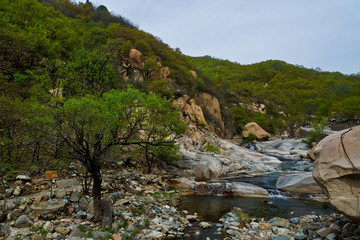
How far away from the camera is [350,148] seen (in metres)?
5.95

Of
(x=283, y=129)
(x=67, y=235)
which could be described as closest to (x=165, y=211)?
(x=67, y=235)

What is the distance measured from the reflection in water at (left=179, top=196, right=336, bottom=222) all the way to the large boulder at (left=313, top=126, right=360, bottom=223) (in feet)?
14.4

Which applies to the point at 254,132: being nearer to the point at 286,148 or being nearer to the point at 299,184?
the point at 286,148

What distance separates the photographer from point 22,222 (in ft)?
21.0

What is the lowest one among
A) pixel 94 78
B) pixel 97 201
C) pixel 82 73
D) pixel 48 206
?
pixel 48 206

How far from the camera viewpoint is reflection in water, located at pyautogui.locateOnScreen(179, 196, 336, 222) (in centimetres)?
1016

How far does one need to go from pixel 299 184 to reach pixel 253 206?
15.5 feet

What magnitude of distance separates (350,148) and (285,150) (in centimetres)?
2924

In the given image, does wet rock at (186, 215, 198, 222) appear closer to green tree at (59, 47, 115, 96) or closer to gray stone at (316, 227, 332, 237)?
gray stone at (316, 227, 332, 237)

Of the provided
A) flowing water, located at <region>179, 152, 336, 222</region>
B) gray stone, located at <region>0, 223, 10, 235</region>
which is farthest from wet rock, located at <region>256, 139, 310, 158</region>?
gray stone, located at <region>0, 223, 10, 235</region>

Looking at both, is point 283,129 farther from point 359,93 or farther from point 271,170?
point 271,170

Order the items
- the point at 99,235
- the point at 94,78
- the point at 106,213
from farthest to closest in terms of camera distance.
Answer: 1. the point at 94,78
2. the point at 106,213
3. the point at 99,235

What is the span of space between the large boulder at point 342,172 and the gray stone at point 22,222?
8.70 metres

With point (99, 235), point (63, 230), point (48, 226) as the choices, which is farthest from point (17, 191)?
point (99, 235)
